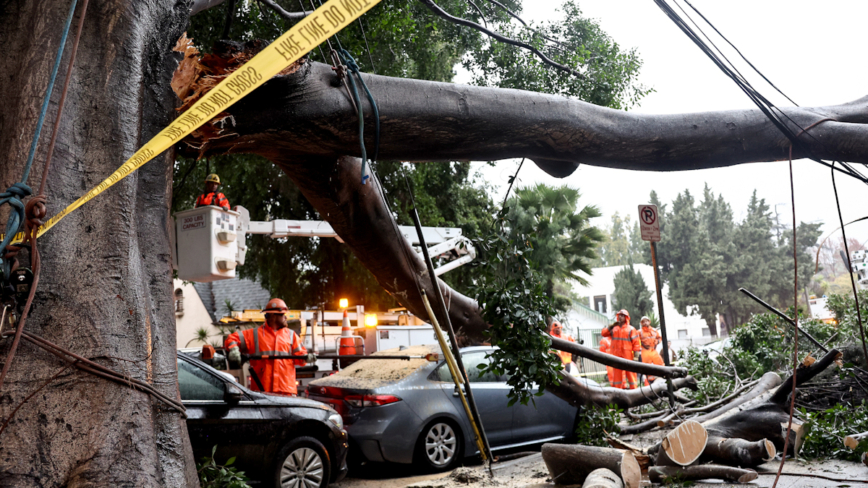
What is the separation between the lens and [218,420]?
5984 millimetres

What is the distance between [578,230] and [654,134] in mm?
17368

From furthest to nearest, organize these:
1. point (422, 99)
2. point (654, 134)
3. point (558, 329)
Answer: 1. point (558, 329)
2. point (654, 134)
3. point (422, 99)

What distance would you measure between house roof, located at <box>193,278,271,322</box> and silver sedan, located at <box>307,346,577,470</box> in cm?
2073

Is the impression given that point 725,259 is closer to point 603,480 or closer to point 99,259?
point 603,480

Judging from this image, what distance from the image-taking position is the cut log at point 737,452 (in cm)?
610

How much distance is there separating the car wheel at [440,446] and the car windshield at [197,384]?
8.57 feet

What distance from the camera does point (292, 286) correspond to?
774 inches

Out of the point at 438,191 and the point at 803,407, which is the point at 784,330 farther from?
the point at 438,191

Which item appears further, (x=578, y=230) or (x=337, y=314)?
Answer: (x=578, y=230)

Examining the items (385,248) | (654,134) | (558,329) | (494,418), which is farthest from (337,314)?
(654,134)

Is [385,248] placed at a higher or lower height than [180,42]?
lower

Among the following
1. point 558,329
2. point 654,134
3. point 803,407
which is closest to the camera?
point 654,134

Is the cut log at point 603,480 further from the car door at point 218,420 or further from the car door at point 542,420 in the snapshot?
the car door at point 218,420

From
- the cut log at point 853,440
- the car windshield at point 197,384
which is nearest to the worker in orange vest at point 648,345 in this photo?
the cut log at point 853,440
